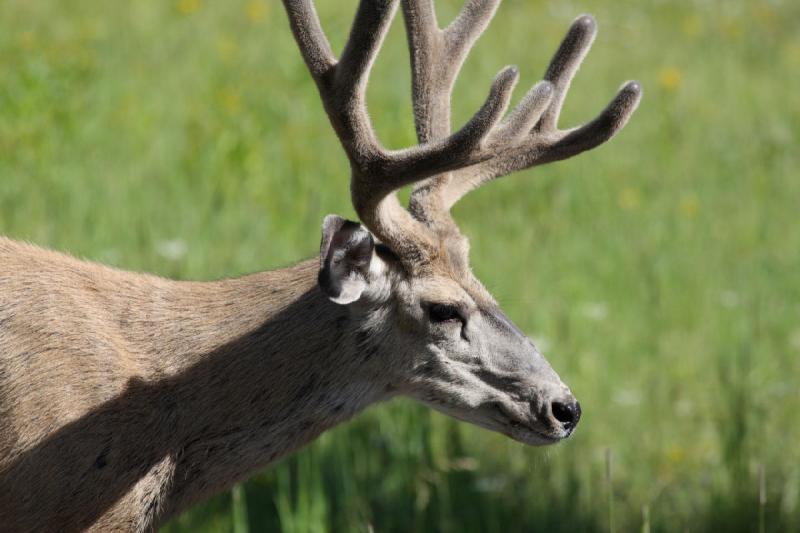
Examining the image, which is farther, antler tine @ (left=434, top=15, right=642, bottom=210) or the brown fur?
antler tine @ (left=434, top=15, right=642, bottom=210)

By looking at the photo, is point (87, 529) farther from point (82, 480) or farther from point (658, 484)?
point (658, 484)

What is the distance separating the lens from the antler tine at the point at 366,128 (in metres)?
3.70

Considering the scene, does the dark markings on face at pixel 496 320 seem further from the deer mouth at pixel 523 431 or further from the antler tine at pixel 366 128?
the antler tine at pixel 366 128

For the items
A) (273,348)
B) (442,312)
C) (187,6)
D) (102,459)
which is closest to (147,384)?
(102,459)

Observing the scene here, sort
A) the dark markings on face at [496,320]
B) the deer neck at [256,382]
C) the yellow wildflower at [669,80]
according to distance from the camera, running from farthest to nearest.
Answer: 1. the yellow wildflower at [669,80]
2. the dark markings on face at [496,320]
3. the deer neck at [256,382]

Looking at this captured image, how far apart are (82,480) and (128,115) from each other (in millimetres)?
5191

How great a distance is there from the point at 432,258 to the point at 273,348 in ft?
1.87

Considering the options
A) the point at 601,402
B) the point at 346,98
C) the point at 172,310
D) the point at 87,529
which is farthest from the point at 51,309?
the point at 601,402

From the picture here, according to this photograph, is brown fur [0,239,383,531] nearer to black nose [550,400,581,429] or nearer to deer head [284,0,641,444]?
deer head [284,0,641,444]

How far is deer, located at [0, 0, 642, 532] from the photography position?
368cm

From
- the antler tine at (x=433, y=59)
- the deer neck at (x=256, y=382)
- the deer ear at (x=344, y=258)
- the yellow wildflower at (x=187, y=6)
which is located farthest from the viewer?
the yellow wildflower at (x=187, y=6)

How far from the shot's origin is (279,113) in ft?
30.3

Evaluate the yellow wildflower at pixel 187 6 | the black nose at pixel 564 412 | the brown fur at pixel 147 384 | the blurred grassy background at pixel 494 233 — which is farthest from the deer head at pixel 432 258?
the yellow wildflower at pixel 187 6

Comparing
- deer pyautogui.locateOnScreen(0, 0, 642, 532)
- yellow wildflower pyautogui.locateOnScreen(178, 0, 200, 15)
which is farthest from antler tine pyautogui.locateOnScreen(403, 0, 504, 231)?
yellow wildflower pyautogui.locateOnScreen(178, 0, 200, 15)
